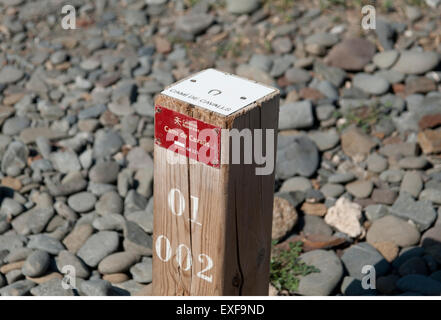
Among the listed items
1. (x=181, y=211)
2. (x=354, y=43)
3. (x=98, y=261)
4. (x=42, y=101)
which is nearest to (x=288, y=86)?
(x=354, y=43)

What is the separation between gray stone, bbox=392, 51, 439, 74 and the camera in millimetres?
5770

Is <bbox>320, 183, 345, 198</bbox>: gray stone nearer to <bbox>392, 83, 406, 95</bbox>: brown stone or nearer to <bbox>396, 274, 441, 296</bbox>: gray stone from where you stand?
<bbox>396, 274, 441, 296</bbox>: gray stone

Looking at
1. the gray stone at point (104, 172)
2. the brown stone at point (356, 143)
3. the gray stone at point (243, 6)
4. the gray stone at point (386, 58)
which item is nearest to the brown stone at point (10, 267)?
the gray stone at point (104, 172)

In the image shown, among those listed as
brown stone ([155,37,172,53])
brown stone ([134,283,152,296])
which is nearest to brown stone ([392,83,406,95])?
brown stone ([155,37,172,53])

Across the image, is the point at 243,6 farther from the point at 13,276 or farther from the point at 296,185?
the point at 13,276

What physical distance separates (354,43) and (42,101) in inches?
103

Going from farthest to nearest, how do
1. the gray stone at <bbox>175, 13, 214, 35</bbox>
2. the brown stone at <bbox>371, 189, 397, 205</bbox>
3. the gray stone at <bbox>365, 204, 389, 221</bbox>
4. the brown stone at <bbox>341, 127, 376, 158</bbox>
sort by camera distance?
the gray stone at <bbox>175, 13, 214, 35</bbox>, the brown stone at <bbox>341, 127, 376, 158</bbox>, the brown stone at <bbox>371, 189, 397, 205</bbox>, the gray stone at <bbox>365, 204, 389, 221</bbox>

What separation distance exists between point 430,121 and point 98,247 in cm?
251

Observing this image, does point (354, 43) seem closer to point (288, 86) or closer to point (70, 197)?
point (288, 86)

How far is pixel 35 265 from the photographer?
3918mm

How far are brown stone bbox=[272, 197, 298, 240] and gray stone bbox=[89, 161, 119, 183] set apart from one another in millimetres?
1134

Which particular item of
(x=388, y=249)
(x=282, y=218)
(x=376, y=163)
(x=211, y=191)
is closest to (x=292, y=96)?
(x=376, y=163)

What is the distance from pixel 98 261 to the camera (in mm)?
4074

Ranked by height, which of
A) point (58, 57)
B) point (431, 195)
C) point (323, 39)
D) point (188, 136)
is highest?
point (188, 136)
